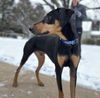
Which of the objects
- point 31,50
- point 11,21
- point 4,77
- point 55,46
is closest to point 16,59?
point 4,77

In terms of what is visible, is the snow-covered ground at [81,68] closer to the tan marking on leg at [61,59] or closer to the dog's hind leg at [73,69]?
the dog's hind leg at [73,69]

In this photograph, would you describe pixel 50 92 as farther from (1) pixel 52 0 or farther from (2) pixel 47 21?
(1) pixel 52 0

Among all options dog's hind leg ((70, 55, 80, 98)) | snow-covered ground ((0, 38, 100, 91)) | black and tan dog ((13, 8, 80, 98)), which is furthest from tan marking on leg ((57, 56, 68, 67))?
snow-covered ground ((0, 38, 100, 91))

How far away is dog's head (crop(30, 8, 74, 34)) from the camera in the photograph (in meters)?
5.35

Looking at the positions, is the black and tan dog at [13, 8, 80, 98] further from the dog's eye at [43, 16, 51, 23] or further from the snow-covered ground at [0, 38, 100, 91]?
the snow-covered ground at [0, 38, 100, 91]

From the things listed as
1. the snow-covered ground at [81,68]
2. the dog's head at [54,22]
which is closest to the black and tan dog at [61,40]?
the dog's head at [54,22]

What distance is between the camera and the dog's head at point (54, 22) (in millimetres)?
5348

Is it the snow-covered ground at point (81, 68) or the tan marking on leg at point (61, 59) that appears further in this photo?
the snow-covered ground at point (81, 68)

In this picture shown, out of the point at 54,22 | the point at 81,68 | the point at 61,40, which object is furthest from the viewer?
the point at 81,68

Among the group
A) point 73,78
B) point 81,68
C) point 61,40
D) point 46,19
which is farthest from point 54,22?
point 81,68

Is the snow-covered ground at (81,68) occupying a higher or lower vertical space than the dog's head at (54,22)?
lower

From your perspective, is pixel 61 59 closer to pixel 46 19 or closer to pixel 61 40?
pixel 61 40

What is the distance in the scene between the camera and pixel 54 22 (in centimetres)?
537

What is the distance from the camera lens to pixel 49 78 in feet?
27.7
